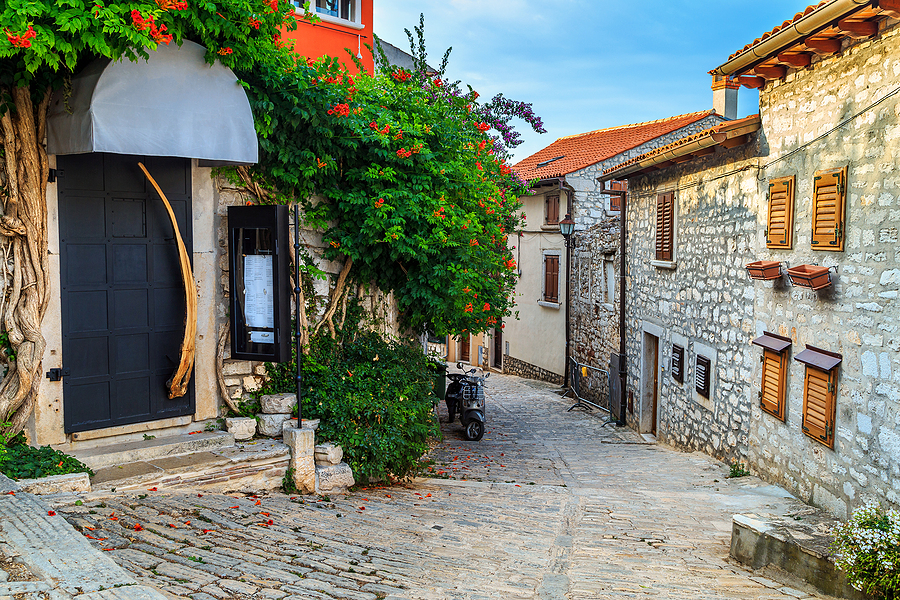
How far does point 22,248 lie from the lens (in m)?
5.86

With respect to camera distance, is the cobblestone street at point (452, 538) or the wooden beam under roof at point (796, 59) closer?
the cobblestone street at point (452, 538)

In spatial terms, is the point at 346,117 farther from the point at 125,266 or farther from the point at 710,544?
the point at 710,544

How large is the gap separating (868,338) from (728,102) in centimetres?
1280

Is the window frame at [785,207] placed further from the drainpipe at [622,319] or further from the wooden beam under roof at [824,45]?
the drainpipe at [622,319]

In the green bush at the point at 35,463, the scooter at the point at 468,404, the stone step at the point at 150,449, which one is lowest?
the scooter at the point at 468,404

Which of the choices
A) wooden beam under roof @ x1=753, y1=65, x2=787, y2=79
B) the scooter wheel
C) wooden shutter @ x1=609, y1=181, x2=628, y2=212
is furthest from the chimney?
the scooter wheel

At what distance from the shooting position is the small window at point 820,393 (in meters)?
6.72

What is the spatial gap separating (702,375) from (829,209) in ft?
13.1

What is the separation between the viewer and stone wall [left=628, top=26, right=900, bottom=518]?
5988mm

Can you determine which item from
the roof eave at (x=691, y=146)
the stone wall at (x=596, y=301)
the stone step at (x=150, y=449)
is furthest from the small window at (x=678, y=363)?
the stone step at (x=150, y=449)

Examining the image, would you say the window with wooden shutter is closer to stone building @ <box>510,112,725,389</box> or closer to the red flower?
Result: stone building @ <box>510,112,725,389</box>

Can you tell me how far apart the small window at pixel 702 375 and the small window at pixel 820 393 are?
9.34 feet

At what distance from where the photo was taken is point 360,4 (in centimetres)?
1223

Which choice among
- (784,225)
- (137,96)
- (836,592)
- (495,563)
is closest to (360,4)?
(137,96)
